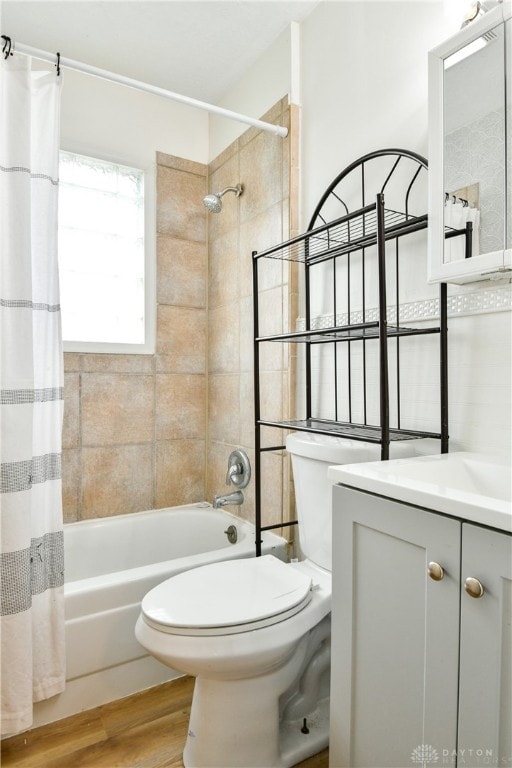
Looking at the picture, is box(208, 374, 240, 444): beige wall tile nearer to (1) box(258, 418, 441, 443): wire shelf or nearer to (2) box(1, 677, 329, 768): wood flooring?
(1) box(258, 418, 441, 443): wire shelf

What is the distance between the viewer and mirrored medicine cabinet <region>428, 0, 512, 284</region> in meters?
1.11

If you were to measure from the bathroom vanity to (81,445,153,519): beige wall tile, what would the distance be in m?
1.50

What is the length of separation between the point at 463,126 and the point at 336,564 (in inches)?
44.0

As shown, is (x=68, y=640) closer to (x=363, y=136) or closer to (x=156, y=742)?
(x=156, y=742)

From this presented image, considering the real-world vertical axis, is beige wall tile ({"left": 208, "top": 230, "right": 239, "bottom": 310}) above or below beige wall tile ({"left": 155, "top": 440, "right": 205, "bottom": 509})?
above

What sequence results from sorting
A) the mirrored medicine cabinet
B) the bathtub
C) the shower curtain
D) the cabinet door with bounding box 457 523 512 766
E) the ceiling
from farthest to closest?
the ceiling → the bathtub → the shower curtain → the mirrored medicine cabinet → the cabinet door with bounding box 457 523 512 766

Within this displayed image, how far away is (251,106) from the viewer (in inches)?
85.4

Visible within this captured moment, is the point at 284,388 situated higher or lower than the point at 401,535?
higher

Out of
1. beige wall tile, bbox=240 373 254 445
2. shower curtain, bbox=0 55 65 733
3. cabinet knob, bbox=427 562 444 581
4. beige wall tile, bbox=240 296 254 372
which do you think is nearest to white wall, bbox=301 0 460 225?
beige wall tile, bbox=240 296 254 372

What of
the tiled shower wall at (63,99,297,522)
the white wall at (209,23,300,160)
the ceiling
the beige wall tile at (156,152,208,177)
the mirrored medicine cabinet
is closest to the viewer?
the mirrored medicine cabinet

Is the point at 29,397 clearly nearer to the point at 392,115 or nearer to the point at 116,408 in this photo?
the point at 116,408

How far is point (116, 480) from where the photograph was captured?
88.8 inches

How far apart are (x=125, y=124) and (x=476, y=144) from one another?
1763 mm

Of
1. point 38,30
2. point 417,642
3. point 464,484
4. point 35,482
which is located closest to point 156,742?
point 35,482
